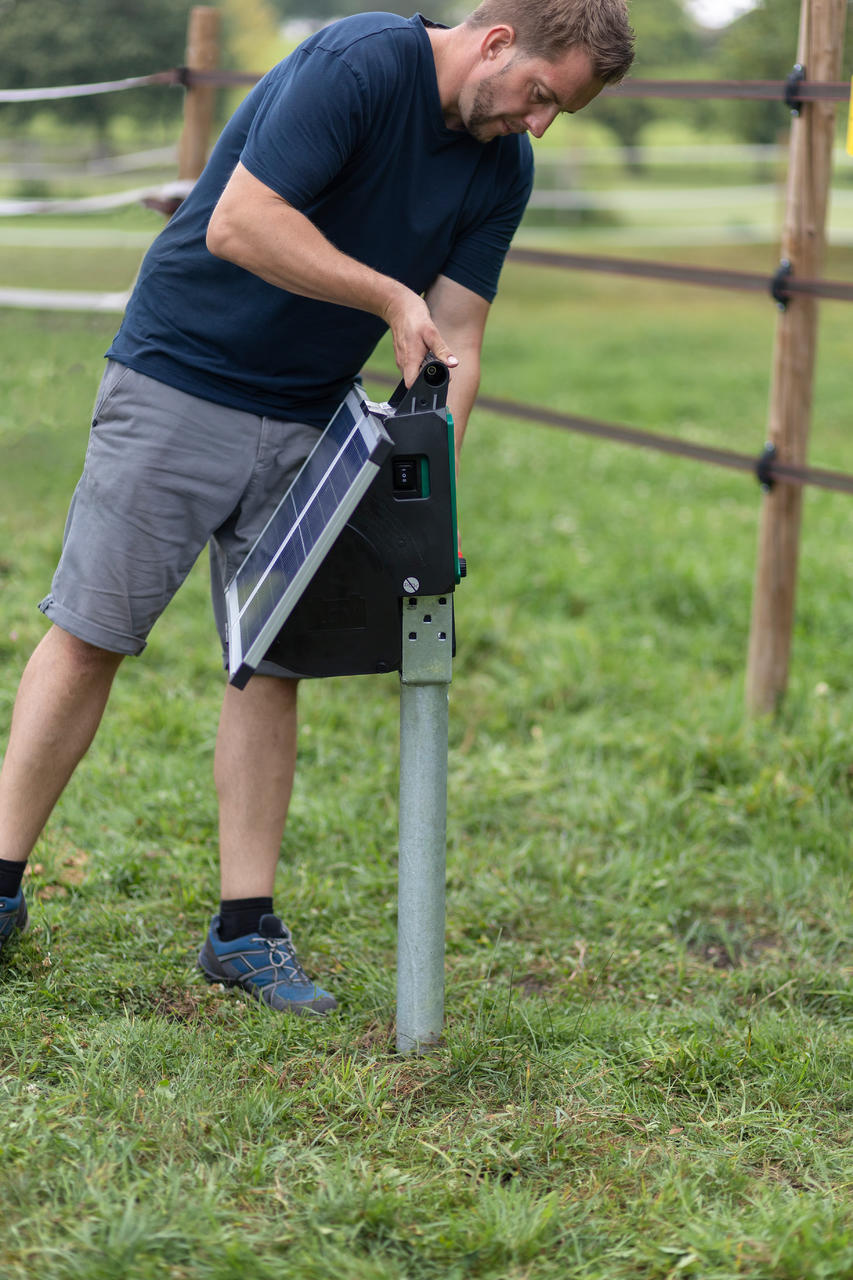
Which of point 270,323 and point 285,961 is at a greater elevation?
point 270,323

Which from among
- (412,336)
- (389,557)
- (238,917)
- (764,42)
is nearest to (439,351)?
(412,336)

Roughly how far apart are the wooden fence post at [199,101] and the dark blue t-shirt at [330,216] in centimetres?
269

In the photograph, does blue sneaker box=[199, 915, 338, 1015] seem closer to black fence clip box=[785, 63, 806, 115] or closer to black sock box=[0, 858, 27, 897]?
black sock box=[0, 858, 27, 897]

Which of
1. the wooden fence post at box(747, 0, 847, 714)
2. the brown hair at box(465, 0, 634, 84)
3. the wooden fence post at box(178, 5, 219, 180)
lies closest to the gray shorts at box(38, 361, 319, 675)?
the brown hair at box(465, 0, 634, 84)

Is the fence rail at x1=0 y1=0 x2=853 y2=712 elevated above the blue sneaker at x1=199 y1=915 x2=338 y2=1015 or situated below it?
above

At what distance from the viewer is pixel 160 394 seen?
240cm

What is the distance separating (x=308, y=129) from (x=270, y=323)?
0.38 meters

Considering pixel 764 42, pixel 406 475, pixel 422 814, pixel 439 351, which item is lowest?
pixel 422 814

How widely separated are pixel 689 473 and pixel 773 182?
833 inches

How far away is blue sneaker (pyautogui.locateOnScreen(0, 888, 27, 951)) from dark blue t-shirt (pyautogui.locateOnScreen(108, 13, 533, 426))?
0.99 m

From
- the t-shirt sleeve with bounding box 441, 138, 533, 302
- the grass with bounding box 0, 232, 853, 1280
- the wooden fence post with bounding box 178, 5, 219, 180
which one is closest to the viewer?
the grass with bounding box 0, 232, 853, 1280

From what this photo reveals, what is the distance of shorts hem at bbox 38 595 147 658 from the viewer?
7.79 ft

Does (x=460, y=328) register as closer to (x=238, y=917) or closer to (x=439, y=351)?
(x=439, y=351)

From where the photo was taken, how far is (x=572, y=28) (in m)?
2.13
